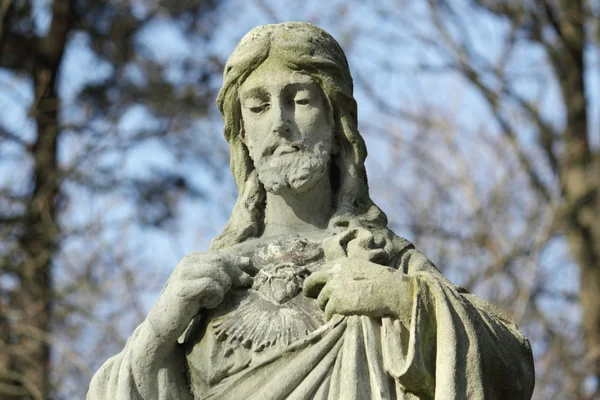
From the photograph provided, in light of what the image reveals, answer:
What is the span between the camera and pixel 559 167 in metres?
17.0

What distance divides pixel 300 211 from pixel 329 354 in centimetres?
86

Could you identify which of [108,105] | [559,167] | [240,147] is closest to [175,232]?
[108,105]

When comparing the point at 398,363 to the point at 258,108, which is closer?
the point at 398,363

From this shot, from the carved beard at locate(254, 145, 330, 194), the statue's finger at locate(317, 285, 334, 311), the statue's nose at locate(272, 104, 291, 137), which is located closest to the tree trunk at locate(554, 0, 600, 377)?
the carved beard at locate(254, 145, 330, 194)

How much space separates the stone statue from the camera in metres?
5.22

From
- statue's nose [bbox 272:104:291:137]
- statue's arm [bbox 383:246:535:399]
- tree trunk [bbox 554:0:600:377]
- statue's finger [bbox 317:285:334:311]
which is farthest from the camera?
tree trunk [bbox 554:0:600:377]

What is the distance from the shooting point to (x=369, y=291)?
523 centimetres

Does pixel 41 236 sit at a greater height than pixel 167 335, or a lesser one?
lesser

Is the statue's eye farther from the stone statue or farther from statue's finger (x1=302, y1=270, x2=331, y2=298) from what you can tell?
statue's finger (x1=302, y1=270, x2=331, y2=298)

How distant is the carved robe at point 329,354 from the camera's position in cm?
516

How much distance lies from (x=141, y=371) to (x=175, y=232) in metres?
11.5

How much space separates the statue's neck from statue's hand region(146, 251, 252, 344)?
1.73ft

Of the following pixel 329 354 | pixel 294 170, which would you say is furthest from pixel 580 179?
pixel 329 354

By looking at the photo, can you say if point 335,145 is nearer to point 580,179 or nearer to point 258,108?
point 258,108
